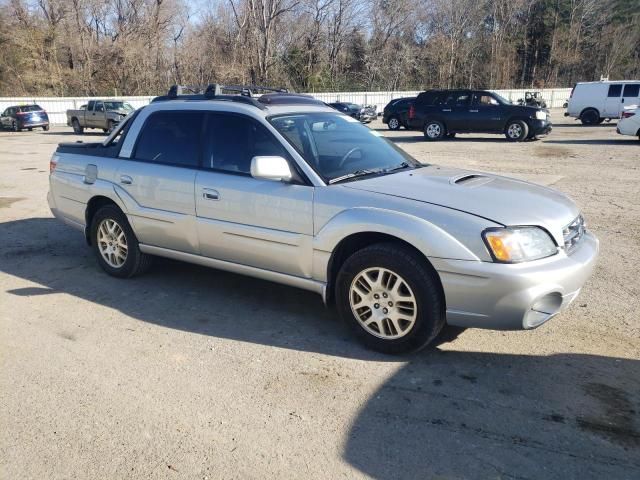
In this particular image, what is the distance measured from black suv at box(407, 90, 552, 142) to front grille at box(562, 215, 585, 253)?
1727 cm

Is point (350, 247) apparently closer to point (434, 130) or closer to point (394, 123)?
point (434, 130)

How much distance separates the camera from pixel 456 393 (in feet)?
11.5

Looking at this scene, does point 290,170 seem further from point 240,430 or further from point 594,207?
point 594,207

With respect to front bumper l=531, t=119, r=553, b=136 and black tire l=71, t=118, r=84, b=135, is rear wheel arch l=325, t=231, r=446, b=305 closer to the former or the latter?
front bumper l=531, t=119, r=553, b=136

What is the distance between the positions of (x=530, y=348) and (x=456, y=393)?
91 centimetres

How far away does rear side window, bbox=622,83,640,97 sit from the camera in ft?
82.3

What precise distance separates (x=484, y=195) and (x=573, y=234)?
0.72m

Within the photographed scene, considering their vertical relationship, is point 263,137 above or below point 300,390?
above

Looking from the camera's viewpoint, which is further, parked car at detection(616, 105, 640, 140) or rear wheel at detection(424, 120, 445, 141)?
Answer: rear wheel at detection(424, 120, 445, 141)

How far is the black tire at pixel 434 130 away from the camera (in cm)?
2200

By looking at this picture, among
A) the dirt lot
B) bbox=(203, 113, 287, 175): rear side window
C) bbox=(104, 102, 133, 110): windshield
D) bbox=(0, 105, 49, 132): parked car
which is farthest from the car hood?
bbox=(0, 105, 49, 132): parked car

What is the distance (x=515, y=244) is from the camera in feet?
11.8

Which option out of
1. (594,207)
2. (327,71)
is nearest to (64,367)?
(594,207)

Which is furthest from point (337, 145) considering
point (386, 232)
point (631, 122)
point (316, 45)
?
point (316, 45)
